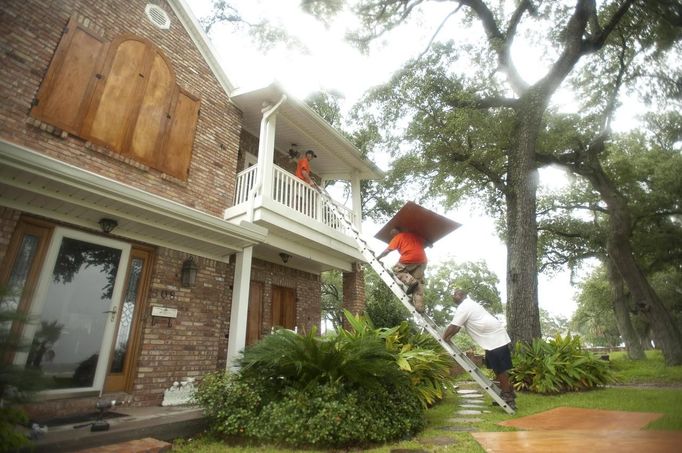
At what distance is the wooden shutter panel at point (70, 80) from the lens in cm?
520

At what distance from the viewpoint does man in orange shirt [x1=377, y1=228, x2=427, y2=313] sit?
19.3 ft

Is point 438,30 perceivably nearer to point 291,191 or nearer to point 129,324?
point 291,191

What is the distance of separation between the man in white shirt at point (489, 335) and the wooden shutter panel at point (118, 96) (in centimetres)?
619

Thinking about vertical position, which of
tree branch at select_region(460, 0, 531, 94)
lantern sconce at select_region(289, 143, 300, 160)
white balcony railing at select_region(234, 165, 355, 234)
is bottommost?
white balcony railing at select_region(234, 165, 355, 234)

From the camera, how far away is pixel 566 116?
12070 mm

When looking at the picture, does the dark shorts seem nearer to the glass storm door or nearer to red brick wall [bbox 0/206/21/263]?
the glass storm door

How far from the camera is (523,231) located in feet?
26.8

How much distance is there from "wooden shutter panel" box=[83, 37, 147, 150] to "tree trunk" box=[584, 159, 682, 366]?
43.9 feet

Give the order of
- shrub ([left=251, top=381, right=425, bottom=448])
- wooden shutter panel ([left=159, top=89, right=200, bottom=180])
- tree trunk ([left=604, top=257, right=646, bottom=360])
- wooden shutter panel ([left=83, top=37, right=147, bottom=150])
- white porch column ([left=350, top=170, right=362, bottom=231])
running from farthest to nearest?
tree trunk ([left=604, top=257, right=646, bottom=360]) < white porch column ([left=350, top=170, right=362, bottom=231]) < wooden shutter panel ([left=159, top=89, right=200, bottom=180]) < wooden shutter panel ([left=83, top=37, right=147, bottom=150]) < shrub ([left=251, top=381, right=425, bottom=448])

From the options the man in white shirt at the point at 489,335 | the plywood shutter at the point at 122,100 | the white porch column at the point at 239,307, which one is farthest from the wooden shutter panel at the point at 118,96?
the man in white shirt at the point at 489,335

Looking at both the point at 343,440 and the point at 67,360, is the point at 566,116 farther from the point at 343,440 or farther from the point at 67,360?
the point at 67,360

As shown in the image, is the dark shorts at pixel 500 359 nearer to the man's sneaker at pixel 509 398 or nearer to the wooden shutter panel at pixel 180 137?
the man's sneaker at pixel 509 398

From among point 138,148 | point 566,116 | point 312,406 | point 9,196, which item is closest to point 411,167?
point 566,116

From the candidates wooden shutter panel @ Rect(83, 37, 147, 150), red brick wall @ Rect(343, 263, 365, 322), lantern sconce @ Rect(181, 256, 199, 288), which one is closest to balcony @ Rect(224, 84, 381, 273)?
red brick wall @ Rect(343, 263, 365, 322)
